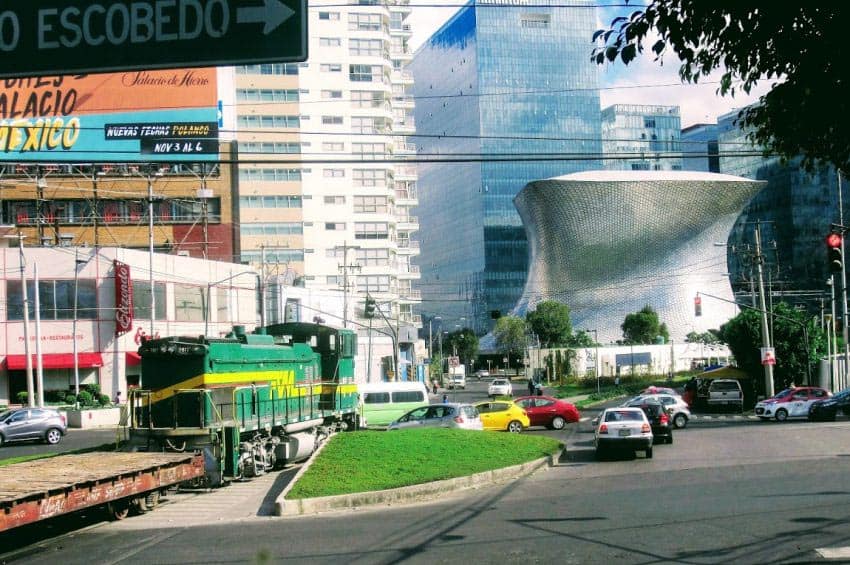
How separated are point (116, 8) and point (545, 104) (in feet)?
525

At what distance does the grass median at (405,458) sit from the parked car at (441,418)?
14.7 feet

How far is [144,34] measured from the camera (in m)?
7.83

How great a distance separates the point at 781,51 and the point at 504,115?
159 m

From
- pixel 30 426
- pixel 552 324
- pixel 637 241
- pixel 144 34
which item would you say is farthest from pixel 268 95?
pixel 144 34

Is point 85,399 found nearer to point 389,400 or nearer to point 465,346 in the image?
point 389,400

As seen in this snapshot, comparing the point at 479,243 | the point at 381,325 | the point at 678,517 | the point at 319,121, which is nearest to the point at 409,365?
the point at 381,325

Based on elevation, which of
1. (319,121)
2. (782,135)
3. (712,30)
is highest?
(319,121)

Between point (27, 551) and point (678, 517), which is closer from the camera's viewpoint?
point (27, 551)

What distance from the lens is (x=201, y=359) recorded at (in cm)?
2284

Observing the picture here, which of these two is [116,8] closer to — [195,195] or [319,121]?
[195,195]

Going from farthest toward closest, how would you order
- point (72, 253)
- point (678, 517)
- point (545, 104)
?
point (545, 104) < point (72, 253) < point (678, 517)

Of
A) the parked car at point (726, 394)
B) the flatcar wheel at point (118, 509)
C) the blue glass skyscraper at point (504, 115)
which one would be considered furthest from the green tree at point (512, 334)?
the flatcar wheel at point (118, 509)

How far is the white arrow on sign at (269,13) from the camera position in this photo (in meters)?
7.70

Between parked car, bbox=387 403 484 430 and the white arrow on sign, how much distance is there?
1037 inches
